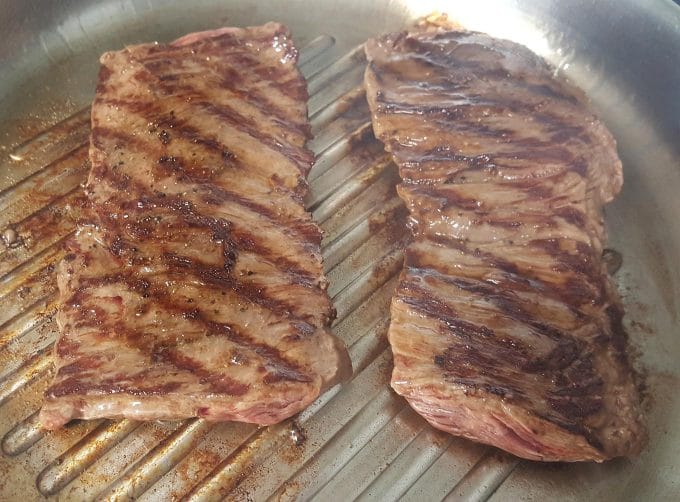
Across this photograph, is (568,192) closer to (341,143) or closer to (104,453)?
(341,143)

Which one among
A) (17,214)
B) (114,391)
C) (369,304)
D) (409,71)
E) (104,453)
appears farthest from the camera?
(409,71)

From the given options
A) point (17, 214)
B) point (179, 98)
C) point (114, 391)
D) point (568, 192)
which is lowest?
point (568, 192)

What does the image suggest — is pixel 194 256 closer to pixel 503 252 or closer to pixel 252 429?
pixel 252 429

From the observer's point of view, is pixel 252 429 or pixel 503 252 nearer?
pixel 252 429

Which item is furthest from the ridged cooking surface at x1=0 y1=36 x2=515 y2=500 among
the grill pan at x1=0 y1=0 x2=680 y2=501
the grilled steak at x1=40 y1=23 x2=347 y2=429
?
the grilled steak at x1=40 y1=23 x2=347 y2=429

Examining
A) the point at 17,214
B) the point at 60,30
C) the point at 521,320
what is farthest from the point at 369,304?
the point at 60,30

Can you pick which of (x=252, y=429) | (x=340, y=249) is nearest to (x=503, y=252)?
(x=340, y=249)
